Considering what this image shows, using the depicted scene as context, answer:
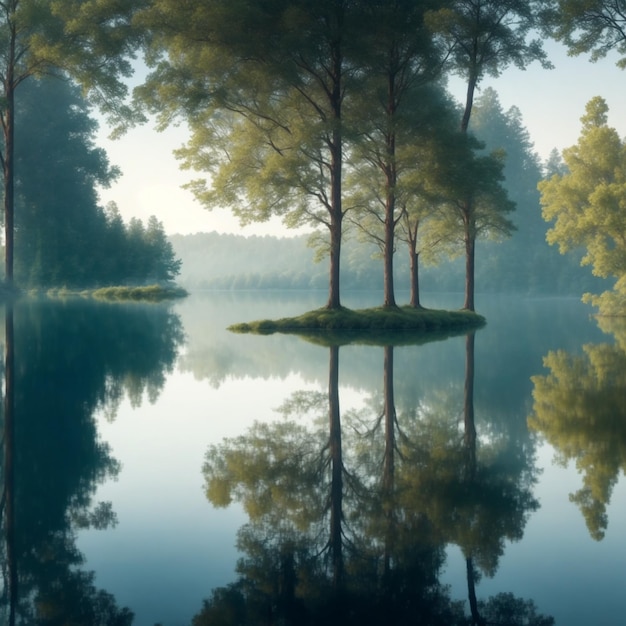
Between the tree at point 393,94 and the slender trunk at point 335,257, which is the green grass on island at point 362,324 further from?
the tree at point 393,94

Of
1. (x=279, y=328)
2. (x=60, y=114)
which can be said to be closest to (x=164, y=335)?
(x=279, y=328)

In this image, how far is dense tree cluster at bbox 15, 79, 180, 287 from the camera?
56.9m

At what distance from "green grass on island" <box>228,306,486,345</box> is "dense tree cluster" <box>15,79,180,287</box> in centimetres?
3463

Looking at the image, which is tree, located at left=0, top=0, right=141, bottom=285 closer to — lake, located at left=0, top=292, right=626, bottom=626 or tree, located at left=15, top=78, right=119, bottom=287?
lake, located at left=0, top=292, right=626, bottom=626

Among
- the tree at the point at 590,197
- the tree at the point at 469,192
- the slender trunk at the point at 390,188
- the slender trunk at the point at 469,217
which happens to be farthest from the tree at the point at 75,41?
the tree at the point at 590,197

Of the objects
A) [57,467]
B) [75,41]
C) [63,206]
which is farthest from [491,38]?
[63,206]

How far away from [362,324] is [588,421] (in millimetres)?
18466

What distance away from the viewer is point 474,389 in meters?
12.2

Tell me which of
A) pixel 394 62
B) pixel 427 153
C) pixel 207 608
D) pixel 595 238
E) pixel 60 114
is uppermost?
pixel 60 114

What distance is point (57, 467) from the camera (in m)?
6.89

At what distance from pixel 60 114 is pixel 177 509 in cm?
6040

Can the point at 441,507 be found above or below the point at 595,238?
below

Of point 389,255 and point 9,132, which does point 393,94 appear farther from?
point 9,132

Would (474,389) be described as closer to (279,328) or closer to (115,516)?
(115,516)
